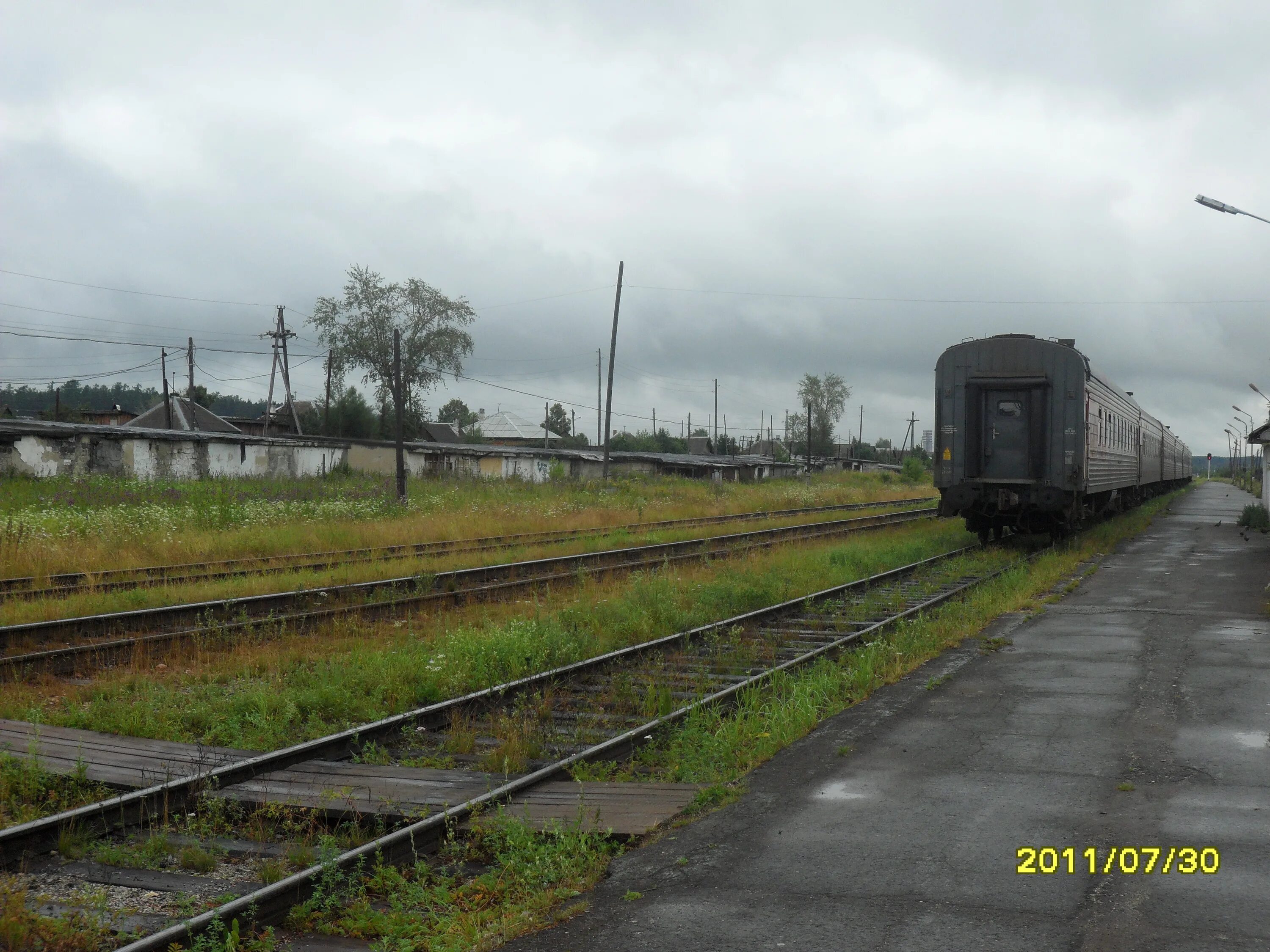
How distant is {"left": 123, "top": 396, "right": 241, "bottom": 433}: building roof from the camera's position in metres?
60.4

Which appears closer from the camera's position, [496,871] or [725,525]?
[496,871]

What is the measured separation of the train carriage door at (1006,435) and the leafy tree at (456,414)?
105979mm

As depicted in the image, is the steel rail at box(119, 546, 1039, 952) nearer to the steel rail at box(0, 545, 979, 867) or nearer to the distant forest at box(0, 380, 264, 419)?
the steel rail at box(0, 545, 979, 867)

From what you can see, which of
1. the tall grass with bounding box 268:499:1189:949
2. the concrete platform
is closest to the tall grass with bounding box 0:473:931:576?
the tall grass with bounding box 268:499:1189:949

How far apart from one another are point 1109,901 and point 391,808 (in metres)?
3.39

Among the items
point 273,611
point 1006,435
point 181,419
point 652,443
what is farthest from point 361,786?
point 652,443

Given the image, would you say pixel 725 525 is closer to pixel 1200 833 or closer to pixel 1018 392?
pixel 1018 392

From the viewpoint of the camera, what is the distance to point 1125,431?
2633cm

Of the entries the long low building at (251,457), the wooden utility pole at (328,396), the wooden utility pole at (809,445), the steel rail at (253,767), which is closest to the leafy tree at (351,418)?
the wooden utility pole at (328,396)

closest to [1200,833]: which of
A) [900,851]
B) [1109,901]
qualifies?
[1109,901]

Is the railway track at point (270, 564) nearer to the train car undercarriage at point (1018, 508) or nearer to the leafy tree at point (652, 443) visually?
the train car undercarriage at point (1018, 508)

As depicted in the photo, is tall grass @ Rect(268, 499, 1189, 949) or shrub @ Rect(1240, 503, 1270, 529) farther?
shrub @ Rect(1240, 503, 1270, 529)

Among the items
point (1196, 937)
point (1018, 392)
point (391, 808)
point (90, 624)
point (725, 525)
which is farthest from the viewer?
point (725, 525)
